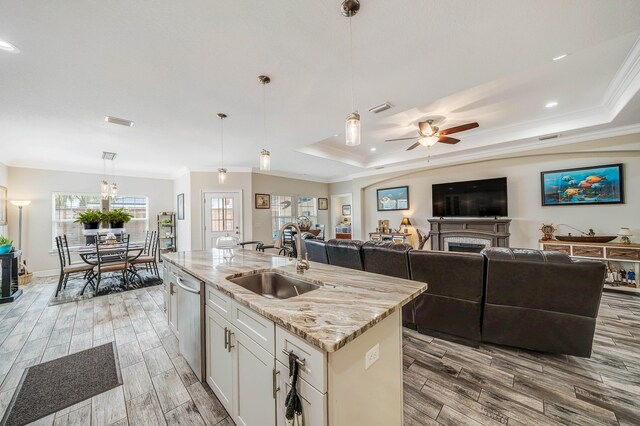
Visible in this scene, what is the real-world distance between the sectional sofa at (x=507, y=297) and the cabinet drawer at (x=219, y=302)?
71.0 inches

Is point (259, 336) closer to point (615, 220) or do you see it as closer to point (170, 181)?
point (615, 220)

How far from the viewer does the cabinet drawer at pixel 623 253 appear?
3588 millimetres

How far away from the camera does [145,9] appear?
1496 mm

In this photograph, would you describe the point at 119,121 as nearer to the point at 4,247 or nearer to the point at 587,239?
the point at 4,247

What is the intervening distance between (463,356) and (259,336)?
2041 millimetres

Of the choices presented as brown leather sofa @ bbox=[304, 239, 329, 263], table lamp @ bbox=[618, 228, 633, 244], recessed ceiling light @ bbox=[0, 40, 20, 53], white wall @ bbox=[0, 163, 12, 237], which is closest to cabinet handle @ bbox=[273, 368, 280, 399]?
brown leather sofa @ bbox=[304, 239, 329, 263]

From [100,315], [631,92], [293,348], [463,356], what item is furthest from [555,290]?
[100,315]

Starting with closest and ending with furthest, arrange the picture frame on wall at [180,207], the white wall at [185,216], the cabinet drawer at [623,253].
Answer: the cabinet drawer at [623,253] < the white wall at [185,216] < the picture frame on wall at [180,207]

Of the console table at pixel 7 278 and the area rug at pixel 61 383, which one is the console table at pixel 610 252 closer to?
the area rug at pixel 61 383

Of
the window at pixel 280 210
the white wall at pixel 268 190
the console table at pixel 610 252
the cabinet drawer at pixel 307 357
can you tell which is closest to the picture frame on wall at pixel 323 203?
the white wall at pixel 268 190

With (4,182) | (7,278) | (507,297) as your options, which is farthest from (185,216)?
(507,297)

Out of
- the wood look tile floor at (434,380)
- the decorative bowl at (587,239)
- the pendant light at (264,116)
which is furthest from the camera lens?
the decorative bowl at (587,239)

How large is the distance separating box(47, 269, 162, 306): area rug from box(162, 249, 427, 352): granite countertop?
3.36 m

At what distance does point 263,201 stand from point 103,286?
3.72m
